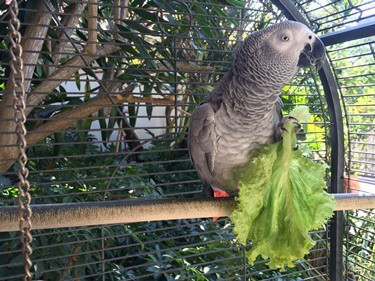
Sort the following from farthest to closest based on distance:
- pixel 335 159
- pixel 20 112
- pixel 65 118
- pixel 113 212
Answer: pixel 335 159 < pixel 65 118 < pixel 113 212 < pixel 20 112

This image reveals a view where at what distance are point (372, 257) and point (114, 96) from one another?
5.35ft

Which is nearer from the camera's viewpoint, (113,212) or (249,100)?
(113,212)

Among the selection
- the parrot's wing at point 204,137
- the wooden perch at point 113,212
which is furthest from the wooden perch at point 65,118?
the wooden perch at point 113,212

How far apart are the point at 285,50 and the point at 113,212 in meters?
0.58

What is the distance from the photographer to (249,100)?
3.06ft

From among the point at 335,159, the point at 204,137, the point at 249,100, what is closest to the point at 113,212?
the point at 204,137

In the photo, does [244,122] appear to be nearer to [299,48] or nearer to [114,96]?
[299,48]

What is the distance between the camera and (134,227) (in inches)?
66.2

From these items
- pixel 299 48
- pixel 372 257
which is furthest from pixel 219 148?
pixel 372 257

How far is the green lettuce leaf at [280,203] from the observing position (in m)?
0.89

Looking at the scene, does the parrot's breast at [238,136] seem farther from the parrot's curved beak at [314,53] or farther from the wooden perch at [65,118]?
the wooden perch at [65,118]

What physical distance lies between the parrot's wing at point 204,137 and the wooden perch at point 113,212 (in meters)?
0.13

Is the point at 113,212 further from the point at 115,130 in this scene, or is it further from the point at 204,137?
the point at 115,130

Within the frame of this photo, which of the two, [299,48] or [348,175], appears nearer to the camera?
[299,48]
